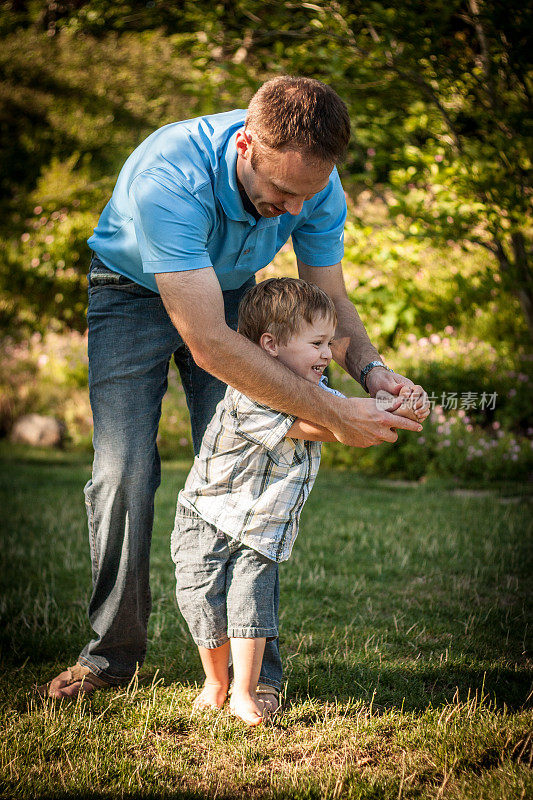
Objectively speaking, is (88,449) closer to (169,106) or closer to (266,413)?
(266,413)

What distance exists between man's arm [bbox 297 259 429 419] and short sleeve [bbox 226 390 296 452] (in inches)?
14.2

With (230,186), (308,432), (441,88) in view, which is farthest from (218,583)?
(441,88)

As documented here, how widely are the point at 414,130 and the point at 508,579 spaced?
14.5 feet

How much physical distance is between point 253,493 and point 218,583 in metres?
0.35

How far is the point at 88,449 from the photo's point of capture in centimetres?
832

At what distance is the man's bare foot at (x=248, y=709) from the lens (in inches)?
93.5

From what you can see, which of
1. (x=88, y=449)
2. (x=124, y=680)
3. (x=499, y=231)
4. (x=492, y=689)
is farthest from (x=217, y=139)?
(x=88, y=449)

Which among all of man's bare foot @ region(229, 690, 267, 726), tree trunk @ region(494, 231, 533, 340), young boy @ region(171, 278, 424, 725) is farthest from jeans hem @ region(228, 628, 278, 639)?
tree trunk @ region(494, 231, 533, 340)

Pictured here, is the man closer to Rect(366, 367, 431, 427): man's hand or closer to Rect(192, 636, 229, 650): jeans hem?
Rect(366, 367, 431, 427): man's hand

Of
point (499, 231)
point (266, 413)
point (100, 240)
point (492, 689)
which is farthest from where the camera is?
point (499, 231)

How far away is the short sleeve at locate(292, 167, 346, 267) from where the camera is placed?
103 inches

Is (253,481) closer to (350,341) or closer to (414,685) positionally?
(350,341)

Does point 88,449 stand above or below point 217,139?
below

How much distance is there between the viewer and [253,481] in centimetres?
238
